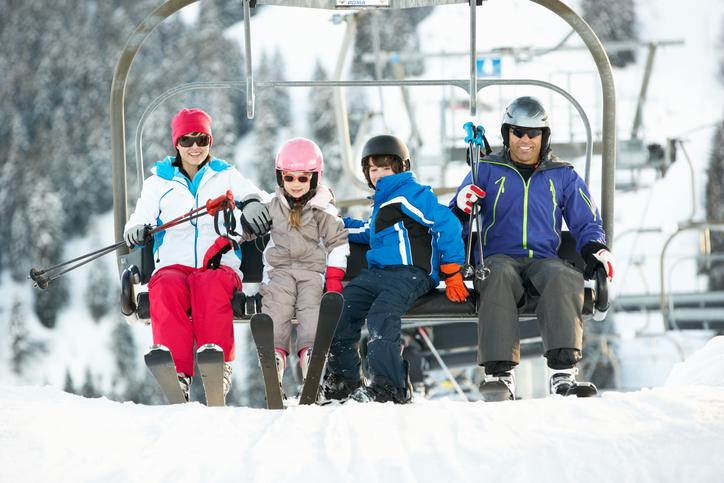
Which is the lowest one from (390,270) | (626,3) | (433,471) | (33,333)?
(33,333)

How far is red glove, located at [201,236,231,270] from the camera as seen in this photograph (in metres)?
5.17

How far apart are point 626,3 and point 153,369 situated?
6533 cm

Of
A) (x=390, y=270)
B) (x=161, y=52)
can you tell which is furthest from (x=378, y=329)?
(x=161, y=52)

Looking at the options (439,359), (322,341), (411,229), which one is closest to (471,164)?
(411,229)

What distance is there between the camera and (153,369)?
468cm

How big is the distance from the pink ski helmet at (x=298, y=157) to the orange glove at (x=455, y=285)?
719mm

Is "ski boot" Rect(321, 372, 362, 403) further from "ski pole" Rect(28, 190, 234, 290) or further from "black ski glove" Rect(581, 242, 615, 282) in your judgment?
"black ski glove" Rect(581, 242, 615, 282)

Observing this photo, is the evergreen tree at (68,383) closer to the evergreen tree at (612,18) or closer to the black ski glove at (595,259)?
the evergreen tree at (612,18)

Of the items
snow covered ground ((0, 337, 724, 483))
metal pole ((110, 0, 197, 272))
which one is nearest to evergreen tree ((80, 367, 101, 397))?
metal pole ((110, 0, 197, 272))

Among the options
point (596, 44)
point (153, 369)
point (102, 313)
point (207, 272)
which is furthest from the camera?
point (102, 313)

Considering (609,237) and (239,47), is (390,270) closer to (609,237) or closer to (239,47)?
(609,237)

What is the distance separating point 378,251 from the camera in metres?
5.14

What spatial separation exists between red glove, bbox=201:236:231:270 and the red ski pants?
130mm

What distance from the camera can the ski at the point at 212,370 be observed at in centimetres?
472
